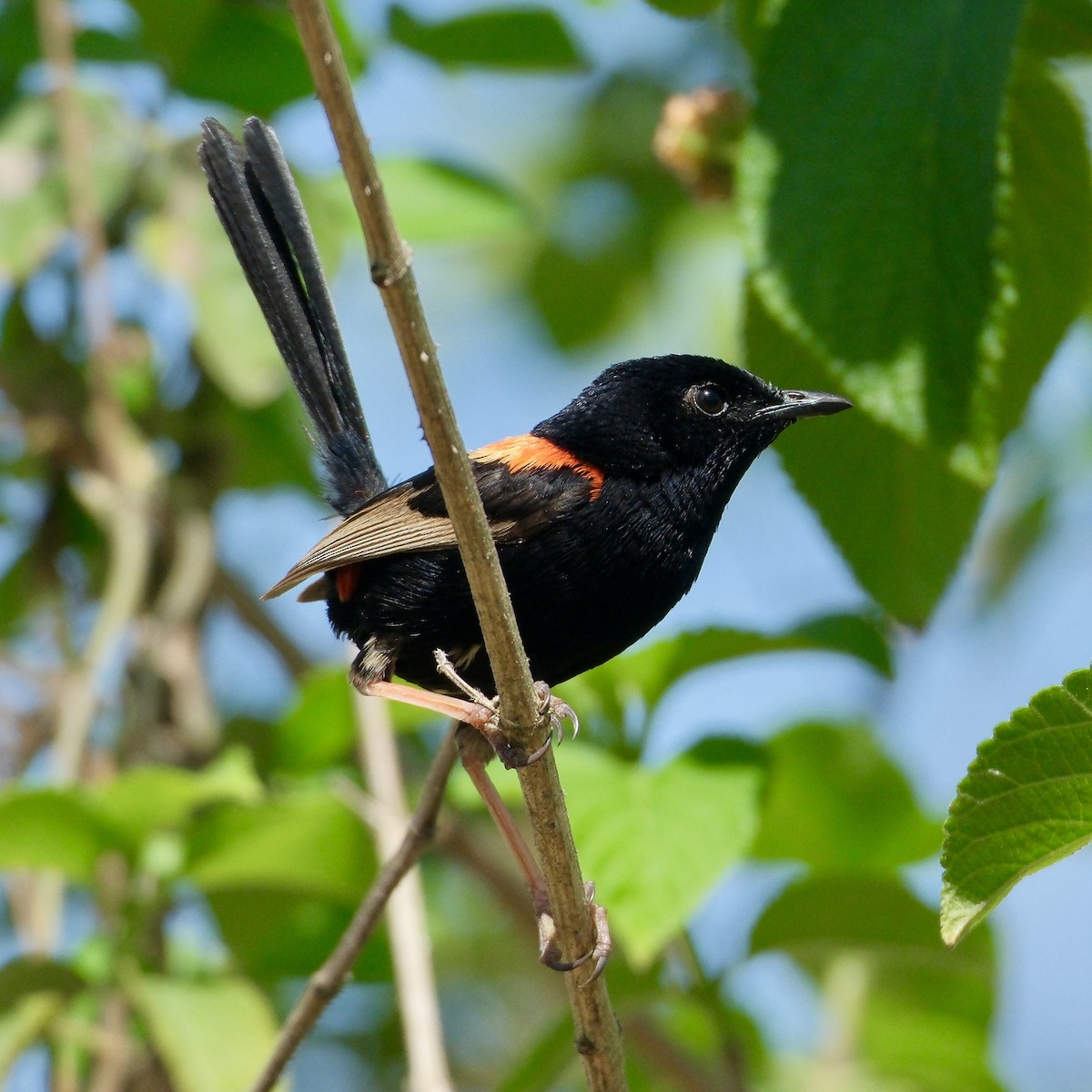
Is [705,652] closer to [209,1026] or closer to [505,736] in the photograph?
[505,736]

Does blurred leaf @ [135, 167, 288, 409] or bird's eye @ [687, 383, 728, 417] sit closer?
bird's eye @ [687, 383, 728, 417]

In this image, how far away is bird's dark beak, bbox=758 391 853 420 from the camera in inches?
124

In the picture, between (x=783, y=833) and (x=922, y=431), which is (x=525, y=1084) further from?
(x=922, y=431)

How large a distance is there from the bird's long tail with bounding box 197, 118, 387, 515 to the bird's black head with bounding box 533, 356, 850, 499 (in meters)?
0.57

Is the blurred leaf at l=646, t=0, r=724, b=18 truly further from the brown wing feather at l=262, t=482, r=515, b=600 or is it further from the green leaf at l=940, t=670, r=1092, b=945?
the green leaf at l=940, t=670, r=1092, b=945

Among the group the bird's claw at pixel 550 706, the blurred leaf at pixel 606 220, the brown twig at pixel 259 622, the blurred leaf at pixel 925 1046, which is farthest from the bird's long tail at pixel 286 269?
the blurred leaf at pixel 606 220

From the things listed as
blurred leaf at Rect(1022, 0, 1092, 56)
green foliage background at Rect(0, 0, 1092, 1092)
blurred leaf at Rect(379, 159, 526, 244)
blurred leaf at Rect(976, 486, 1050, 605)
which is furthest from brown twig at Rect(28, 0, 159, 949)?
blurred leaf at Rect(976, 486, 1050, 605)

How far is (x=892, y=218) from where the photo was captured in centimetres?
259

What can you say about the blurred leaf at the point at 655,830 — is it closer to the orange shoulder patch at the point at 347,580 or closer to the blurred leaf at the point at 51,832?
the orange shoulder patch at the point at 347,580

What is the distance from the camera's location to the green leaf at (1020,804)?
5.65 ft

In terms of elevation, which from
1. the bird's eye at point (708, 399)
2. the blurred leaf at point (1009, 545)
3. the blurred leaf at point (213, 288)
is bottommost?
the blurred leaf at point (1009, 545)

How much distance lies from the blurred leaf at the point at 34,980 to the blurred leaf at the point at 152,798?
37 cm

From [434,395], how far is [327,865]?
1.92 metres

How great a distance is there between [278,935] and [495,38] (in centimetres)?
274
